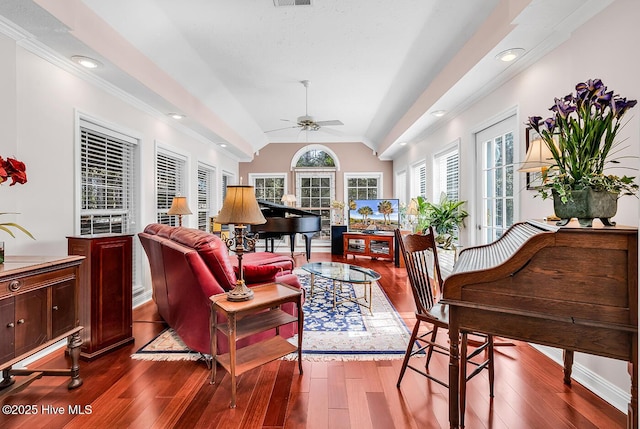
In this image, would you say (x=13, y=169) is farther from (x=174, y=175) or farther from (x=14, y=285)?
(x=174, y=175)

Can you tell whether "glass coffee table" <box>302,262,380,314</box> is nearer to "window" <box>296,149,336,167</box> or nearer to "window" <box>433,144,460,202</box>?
"window" <box>433,144,460,202</box>

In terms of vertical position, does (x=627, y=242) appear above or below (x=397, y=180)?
below

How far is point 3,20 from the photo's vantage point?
6.88 feet

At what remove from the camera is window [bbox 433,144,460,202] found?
14.1 ft

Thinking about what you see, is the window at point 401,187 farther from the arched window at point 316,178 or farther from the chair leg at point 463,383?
the chair leg at point 463,383

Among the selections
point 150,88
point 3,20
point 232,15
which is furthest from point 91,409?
point 232,15

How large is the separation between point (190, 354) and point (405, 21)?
3617mm

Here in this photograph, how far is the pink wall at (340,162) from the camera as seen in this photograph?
788 cm

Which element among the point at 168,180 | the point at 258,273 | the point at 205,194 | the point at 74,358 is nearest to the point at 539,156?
the point at 258,273

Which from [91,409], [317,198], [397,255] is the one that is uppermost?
[317,198]

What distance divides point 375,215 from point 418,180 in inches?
46.4

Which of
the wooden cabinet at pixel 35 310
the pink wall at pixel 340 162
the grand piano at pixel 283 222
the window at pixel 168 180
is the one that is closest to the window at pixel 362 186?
the pink wall at pixel 340 162

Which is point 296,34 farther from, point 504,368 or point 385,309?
point 504,368

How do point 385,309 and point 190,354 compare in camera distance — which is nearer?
point 190,354
